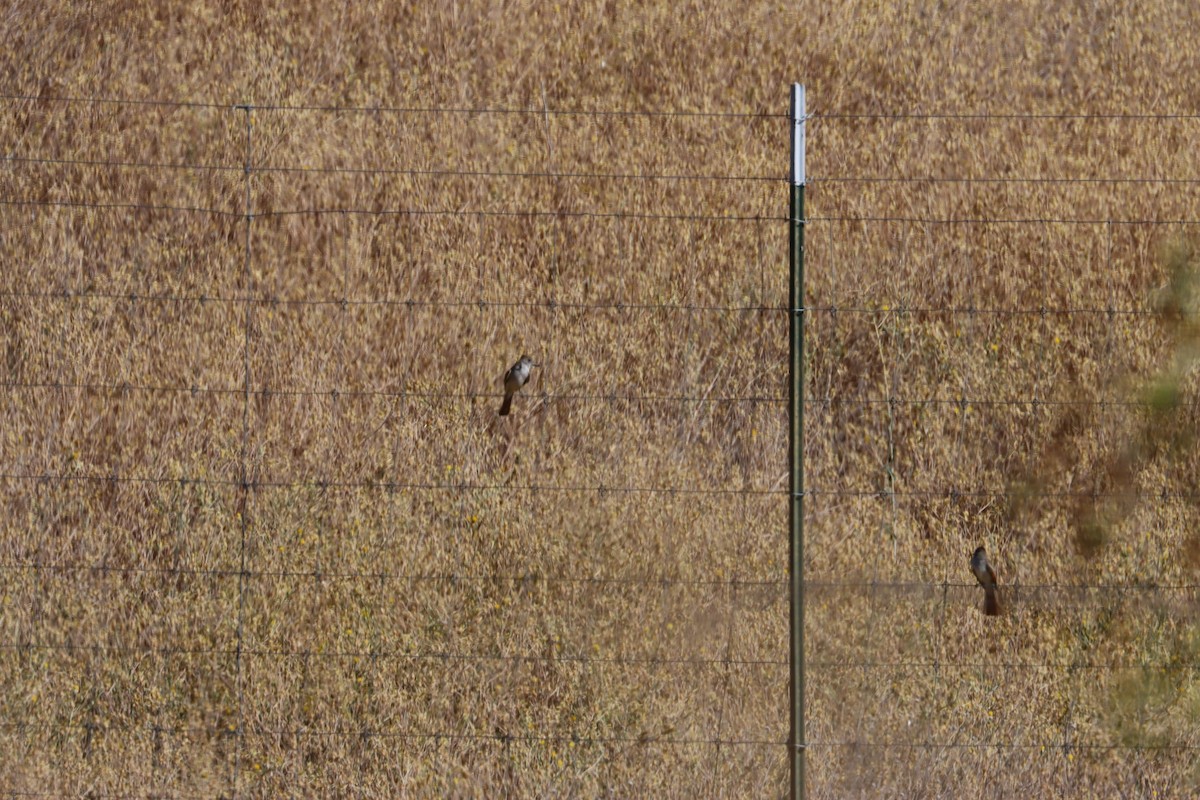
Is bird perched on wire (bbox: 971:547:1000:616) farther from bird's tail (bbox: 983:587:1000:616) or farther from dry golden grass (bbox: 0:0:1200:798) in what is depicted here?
dry golden grass (bbox: 0:0:1200:798)

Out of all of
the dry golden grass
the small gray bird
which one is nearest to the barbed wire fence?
the dry golden grass

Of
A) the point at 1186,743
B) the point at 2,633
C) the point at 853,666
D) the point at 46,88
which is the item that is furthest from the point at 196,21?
the point at 1186,743

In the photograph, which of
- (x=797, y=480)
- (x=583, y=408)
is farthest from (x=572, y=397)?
(x=797, y=480)

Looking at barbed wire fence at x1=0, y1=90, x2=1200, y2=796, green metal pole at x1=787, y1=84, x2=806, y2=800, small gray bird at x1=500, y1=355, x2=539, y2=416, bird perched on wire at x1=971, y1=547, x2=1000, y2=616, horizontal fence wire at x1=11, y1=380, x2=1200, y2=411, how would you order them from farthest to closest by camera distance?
horizontal fence wire at x1=11, y1=380, x2=1200, y2=411 < small gray bird at x1=500, y1=355, x2=539, y2=416 < bird perched on wire at x1=971, y1=547, x2=1000, y2=616 < barbed wire fence at x1=0, y1=90, x2=1200, y2=796 < green metal pole at x1=787, y1=84, x2=806, y2=800

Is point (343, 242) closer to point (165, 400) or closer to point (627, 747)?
point (165, 400)

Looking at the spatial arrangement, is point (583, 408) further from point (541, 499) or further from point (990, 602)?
point (990, 602)

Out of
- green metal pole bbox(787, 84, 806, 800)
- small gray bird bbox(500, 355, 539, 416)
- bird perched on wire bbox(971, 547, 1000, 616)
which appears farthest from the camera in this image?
small gray bird bbox(500, 355, 539, 416)
